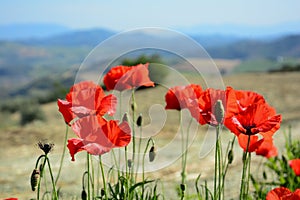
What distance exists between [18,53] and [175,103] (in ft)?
585

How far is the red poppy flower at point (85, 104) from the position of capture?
218 cm

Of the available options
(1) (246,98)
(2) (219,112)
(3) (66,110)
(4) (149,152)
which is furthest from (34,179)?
(1) (246,98)

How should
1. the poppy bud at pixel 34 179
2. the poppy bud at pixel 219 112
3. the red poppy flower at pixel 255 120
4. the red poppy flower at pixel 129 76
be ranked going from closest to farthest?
1. the poppy bud at pixel 34 179
2. the poppy bud at pixel 219 112
3. the red poppy flower at pixel 255 120
4. the red poppy flower at pixel 129 76

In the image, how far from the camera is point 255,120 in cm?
218

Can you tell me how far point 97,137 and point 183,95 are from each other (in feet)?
2.15

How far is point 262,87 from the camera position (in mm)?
16484

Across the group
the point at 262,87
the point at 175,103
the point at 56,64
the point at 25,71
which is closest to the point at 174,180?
the point at 175,103

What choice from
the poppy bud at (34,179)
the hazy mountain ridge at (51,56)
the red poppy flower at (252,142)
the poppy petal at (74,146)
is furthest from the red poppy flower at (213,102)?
the hazy mountain ridge at (51,56)

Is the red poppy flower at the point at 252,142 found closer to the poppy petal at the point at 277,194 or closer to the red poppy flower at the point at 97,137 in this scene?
the poppy petal at the point at 277,194

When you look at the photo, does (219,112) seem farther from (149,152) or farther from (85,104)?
(85,104)

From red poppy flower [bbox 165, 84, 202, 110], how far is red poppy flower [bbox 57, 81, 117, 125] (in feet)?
1.26

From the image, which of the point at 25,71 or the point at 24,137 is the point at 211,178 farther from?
the point at 25,71

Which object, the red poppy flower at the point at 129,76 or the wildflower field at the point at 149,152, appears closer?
the wildflower field at the point at 149,152

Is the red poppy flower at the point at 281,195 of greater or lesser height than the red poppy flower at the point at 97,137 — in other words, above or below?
below
